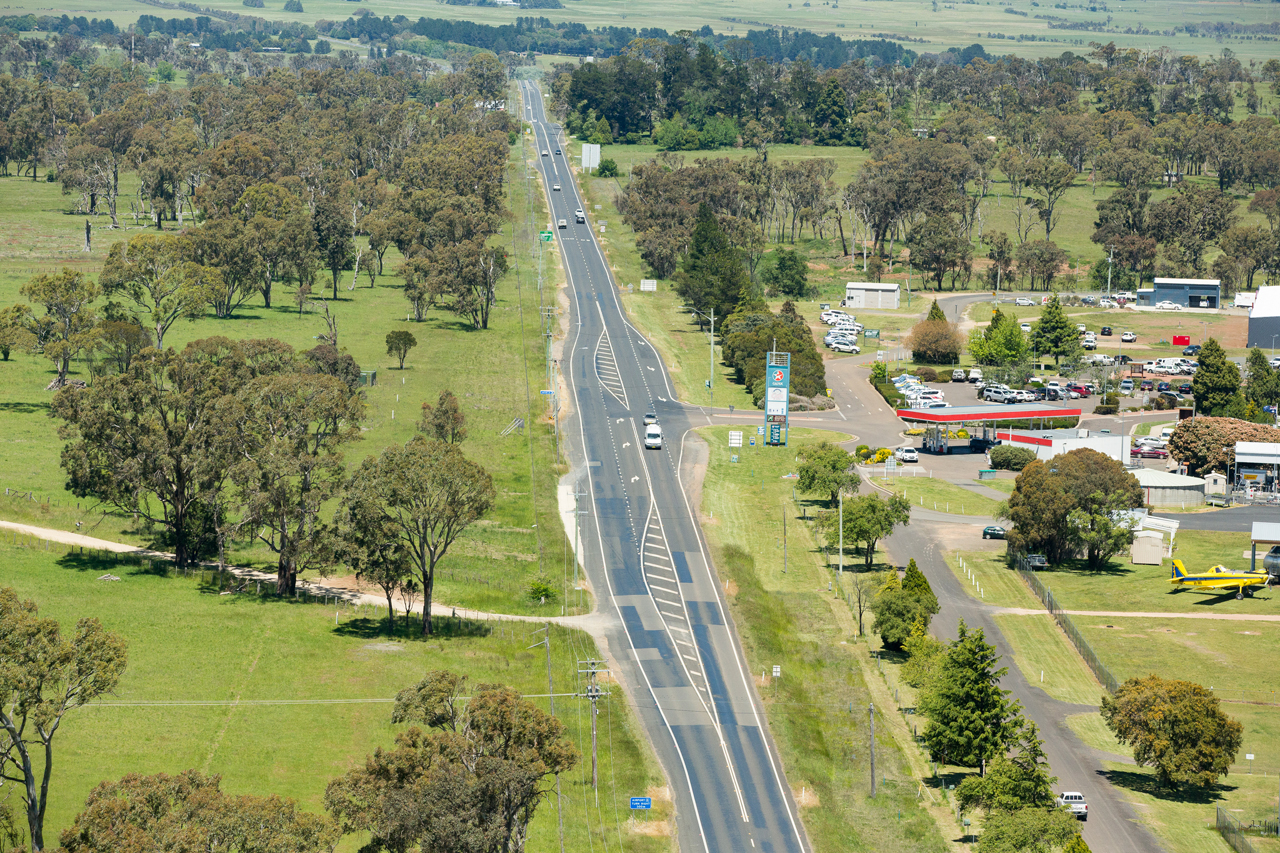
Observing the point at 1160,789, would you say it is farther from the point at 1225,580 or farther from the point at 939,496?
the point at 939,496

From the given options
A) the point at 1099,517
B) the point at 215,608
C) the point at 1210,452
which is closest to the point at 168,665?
the point at 215,608

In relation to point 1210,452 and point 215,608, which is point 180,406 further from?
point 1210,452

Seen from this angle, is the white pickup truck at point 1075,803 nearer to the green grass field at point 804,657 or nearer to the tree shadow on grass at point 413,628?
the green grass field at point 804,657

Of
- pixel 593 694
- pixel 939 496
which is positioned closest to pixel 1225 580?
pixel 939 496

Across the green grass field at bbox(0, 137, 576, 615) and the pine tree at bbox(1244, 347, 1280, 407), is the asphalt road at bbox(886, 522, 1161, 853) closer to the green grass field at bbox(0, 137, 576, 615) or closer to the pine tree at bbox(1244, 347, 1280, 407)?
the green grass field at bbox(0, 137, 576, 615)

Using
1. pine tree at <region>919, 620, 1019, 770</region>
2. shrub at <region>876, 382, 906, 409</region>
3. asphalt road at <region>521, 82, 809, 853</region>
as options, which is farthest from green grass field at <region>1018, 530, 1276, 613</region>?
shrub at <region>876, 382, 906, 409</region>
